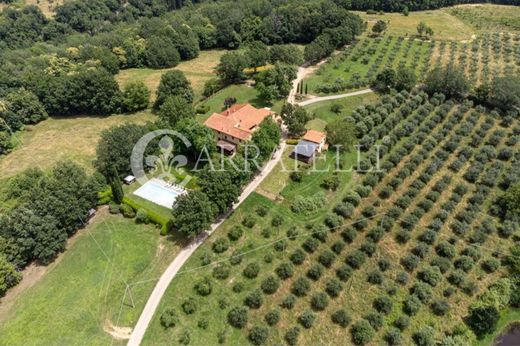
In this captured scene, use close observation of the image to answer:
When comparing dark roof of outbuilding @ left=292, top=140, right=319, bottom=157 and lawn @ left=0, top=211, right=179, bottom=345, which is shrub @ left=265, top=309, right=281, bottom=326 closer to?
lawn @ left=0, top=211, right=179, bottom=345

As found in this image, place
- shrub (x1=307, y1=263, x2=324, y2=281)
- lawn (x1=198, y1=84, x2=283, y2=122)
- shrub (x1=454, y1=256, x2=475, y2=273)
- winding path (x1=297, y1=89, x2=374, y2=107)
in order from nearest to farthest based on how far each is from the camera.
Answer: shrub (x1=307, y1=263, x2=324, y2=281) < shrub (x1=454, y1=256, x2=475, y2=273) < lawn (x1=198, y1=84, x2=283, y2=122) < winding path (x1=297, y1=89, x2=374, y2=107)

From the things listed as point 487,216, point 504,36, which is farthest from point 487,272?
point 504,36

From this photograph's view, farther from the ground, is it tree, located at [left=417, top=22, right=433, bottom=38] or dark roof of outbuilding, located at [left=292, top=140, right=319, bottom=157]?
tree, located at [left=417, top=22, right=433, bottom=38]

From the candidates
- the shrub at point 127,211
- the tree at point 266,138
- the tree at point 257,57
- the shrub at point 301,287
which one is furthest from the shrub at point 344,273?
the tree at point 257,57

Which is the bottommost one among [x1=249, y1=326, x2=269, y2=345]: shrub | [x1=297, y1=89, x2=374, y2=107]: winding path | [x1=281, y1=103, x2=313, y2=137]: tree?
[x1=249, y1=326, x2=269, y2=345]: shrub

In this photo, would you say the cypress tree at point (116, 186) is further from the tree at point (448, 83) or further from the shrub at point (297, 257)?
the tree at point (448, 83)

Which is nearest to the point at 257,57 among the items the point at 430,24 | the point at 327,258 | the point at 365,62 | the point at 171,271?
the point at 365,62

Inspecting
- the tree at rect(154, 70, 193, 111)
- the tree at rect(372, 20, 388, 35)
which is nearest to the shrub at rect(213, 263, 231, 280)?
the tree at rect(154, 70, 193, 111)
